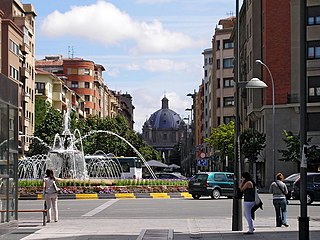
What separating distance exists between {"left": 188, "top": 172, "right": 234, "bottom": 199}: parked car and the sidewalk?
55.5ft

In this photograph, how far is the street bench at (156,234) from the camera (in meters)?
20.7

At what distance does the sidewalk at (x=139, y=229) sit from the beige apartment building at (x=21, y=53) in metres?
54.3

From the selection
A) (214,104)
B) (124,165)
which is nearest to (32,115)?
(124,165)

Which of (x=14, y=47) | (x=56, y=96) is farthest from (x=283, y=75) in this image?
(x=56, y=96)

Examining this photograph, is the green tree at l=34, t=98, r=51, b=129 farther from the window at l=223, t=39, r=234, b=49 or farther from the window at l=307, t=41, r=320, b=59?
the window at l=307, t=41, r=320, b=59

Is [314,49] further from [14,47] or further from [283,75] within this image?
[14,47]

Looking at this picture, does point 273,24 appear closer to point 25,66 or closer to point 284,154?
point 284,154

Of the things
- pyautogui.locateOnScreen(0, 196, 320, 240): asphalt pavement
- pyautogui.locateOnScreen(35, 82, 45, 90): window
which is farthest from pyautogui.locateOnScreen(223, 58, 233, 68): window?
pyautogui.locateOnScreen(0, 196, 320, 240): asphalt pavement

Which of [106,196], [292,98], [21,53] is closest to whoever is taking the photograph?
[106,196]

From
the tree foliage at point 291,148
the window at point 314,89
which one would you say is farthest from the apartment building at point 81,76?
the tree foliage at point 291,148

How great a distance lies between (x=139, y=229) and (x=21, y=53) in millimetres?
68446

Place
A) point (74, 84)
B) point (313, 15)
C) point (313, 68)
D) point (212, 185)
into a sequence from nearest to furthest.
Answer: point (212, 185) → point (313, 68) → point (313, 15) → point (74, 84)

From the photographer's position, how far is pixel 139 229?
23.6 meters

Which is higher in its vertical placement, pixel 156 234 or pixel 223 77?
pixel 223 77
